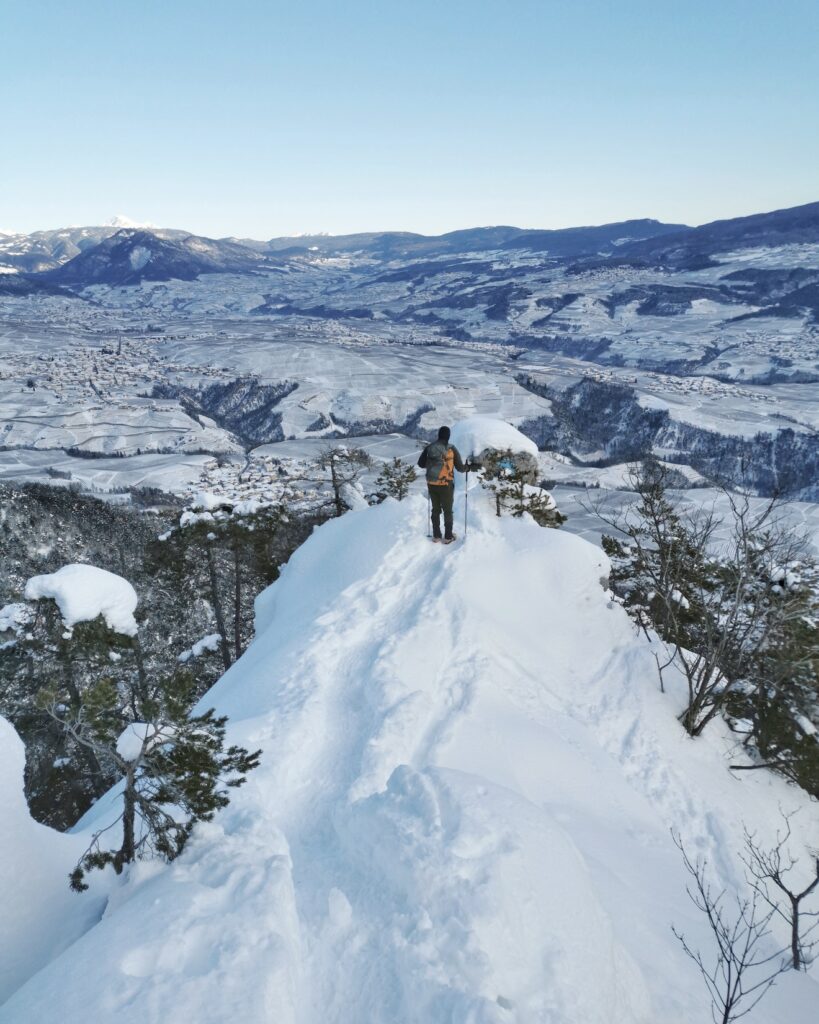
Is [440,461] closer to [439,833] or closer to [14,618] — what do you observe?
[439,833]

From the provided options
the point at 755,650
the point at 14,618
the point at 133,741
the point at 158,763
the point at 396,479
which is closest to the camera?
the point at 158,763

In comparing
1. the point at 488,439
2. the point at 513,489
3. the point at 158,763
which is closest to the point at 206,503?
the point at 488,439

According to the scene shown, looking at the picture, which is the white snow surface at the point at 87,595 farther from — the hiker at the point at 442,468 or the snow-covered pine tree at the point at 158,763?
the snow-covered pine tree at the point at 158,763

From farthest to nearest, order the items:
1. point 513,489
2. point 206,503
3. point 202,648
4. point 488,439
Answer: point 202,648 → point 206,503 → point 488,439 → point 513,489

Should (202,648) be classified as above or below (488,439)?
below

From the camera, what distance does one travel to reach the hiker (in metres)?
12.8

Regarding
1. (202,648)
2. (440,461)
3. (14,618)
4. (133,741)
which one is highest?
(440,461)

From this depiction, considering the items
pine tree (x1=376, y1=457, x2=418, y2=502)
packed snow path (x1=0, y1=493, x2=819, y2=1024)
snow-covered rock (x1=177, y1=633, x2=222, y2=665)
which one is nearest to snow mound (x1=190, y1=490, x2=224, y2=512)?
pine tree (x1=376, y1=457, x2=418, y2=502)

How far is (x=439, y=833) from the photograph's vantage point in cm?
612

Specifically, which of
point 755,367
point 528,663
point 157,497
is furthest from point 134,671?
point 755,367

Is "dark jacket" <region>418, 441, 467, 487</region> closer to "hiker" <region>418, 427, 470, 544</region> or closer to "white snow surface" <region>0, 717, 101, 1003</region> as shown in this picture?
"hiker" <region>418, 427, 470, 544</region>

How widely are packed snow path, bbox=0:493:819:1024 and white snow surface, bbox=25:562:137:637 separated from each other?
6.07m

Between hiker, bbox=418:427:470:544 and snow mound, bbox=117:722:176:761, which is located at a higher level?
hiker, bbox=418:427:470:544

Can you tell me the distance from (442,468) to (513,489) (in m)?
4.18
